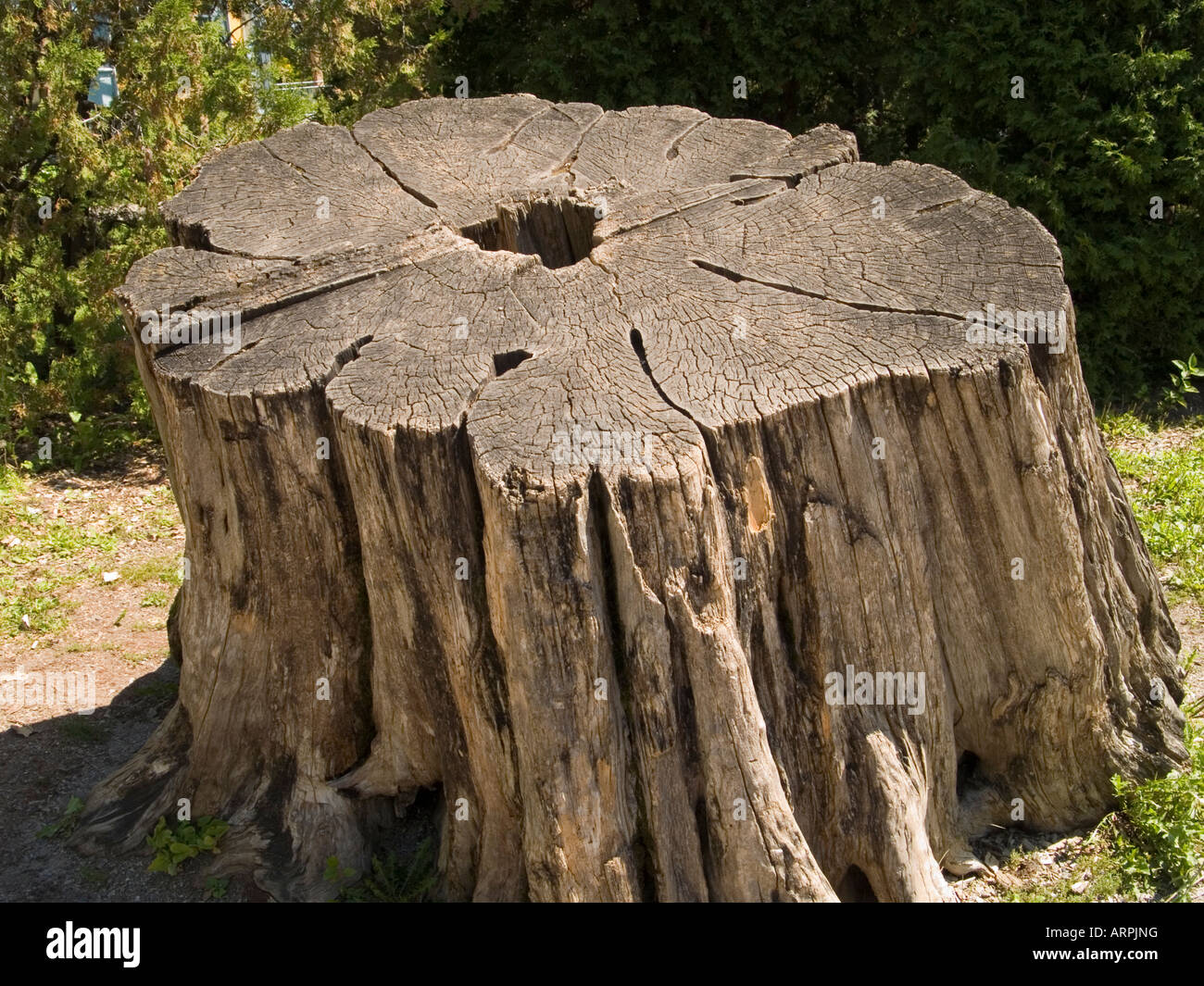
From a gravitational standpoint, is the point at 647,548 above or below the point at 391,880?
above

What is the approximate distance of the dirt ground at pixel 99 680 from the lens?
11.3 feet

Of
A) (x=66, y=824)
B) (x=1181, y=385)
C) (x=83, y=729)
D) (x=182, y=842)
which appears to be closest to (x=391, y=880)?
(x=182, y=842)

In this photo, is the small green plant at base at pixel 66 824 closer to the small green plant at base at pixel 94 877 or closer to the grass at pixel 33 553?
the small green plant at base at pixel 94 877

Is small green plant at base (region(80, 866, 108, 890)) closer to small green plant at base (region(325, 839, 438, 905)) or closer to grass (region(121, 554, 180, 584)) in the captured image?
small green plant at base (region(325, 839, 438, 905))

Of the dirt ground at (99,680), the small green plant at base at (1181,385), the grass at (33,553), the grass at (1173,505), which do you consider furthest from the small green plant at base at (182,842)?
the small green plant at base at (1181,385)

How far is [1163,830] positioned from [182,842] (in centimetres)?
266

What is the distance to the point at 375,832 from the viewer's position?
3.49 m

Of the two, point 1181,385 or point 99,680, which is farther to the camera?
point 1181,385

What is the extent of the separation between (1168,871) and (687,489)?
1752 mm

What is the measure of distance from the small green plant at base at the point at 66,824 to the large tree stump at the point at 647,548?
13 cm

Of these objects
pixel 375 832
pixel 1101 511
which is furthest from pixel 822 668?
pixel 375 832

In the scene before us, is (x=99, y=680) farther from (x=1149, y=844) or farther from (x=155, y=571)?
(x=1149, y=844)

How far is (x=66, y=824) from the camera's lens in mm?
3738
